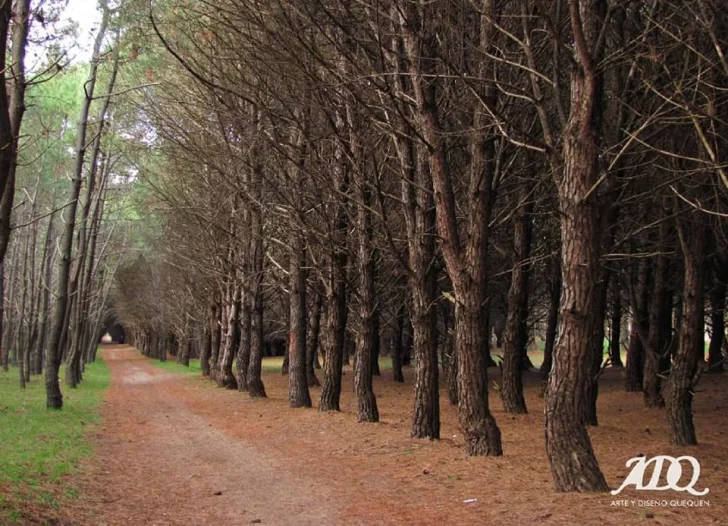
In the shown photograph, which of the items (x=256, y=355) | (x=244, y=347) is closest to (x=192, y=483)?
(x=256, y=355)

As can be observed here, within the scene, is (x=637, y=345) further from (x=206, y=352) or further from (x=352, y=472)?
(x=206, y=352)

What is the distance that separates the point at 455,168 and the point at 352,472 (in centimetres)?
734

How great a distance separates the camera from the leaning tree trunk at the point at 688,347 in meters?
10.8

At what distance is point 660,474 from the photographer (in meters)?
8.57

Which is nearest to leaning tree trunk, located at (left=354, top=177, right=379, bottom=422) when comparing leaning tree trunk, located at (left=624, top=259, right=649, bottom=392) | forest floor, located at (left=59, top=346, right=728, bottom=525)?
forest floor, located at (left=59, top=346, right=728, bottom=525)

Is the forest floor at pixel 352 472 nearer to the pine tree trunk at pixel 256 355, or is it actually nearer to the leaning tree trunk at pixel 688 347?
the leaning tree trunk at pixel 688 347

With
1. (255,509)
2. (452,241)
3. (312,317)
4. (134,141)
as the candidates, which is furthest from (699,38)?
(312,317)

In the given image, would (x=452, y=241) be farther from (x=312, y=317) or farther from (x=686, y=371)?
(x=312, y=317)

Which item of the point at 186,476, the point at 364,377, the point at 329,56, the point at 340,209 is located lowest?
the point at 186,476

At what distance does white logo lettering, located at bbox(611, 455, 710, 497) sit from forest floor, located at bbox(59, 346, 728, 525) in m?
0.15

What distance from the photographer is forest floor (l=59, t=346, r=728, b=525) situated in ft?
21.9

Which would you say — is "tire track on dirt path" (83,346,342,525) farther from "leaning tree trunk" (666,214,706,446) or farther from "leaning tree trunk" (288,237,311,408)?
"leaning tree trunk" (666,214,706,446)

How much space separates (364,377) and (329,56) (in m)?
6.00

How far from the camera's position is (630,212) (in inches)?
659
